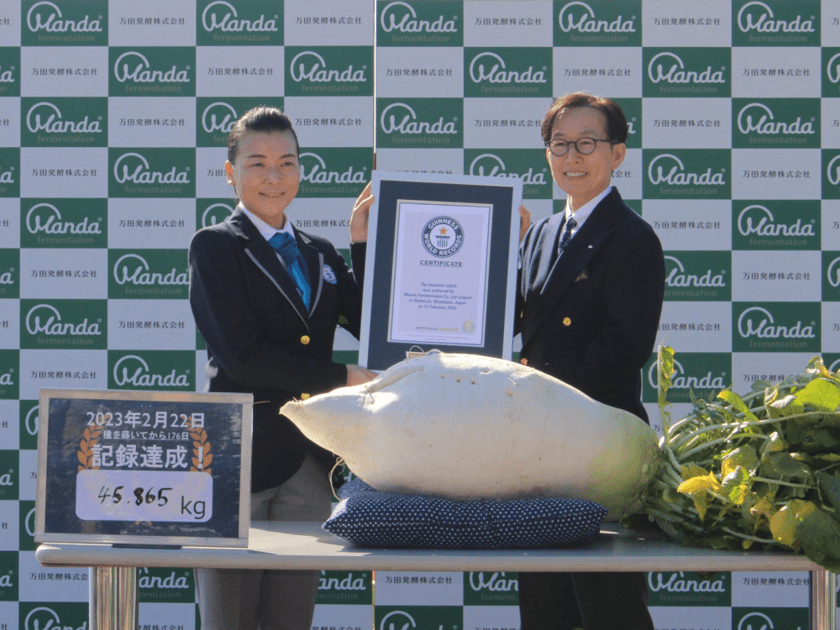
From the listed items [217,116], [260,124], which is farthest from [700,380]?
[217,116]

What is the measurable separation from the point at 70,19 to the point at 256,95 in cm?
76

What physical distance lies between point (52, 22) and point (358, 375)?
2264 millimetres

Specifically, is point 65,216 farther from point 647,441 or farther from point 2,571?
point 647,441

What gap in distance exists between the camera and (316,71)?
10.1 ft

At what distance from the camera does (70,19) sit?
3.08 meters

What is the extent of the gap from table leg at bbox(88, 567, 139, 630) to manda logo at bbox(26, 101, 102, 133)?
240 centimetres

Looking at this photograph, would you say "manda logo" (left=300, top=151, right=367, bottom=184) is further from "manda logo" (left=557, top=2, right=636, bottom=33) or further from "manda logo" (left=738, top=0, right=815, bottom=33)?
"manda logo" (left=738, top=0, right=815, bottom=33)

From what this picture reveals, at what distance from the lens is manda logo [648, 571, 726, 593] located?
299 cm

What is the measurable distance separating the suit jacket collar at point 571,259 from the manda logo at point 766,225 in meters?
1.46

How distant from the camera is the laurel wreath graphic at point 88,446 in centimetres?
106

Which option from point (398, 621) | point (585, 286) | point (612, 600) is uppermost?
point (585, 286)

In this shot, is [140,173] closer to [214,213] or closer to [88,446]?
[214,213]

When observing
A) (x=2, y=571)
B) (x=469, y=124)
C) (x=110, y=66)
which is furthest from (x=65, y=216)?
(x=469, y=124)

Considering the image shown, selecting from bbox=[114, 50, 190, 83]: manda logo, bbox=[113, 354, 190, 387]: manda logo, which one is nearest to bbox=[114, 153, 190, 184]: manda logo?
bbox=[114, 50, 190, 83]: manda logo
